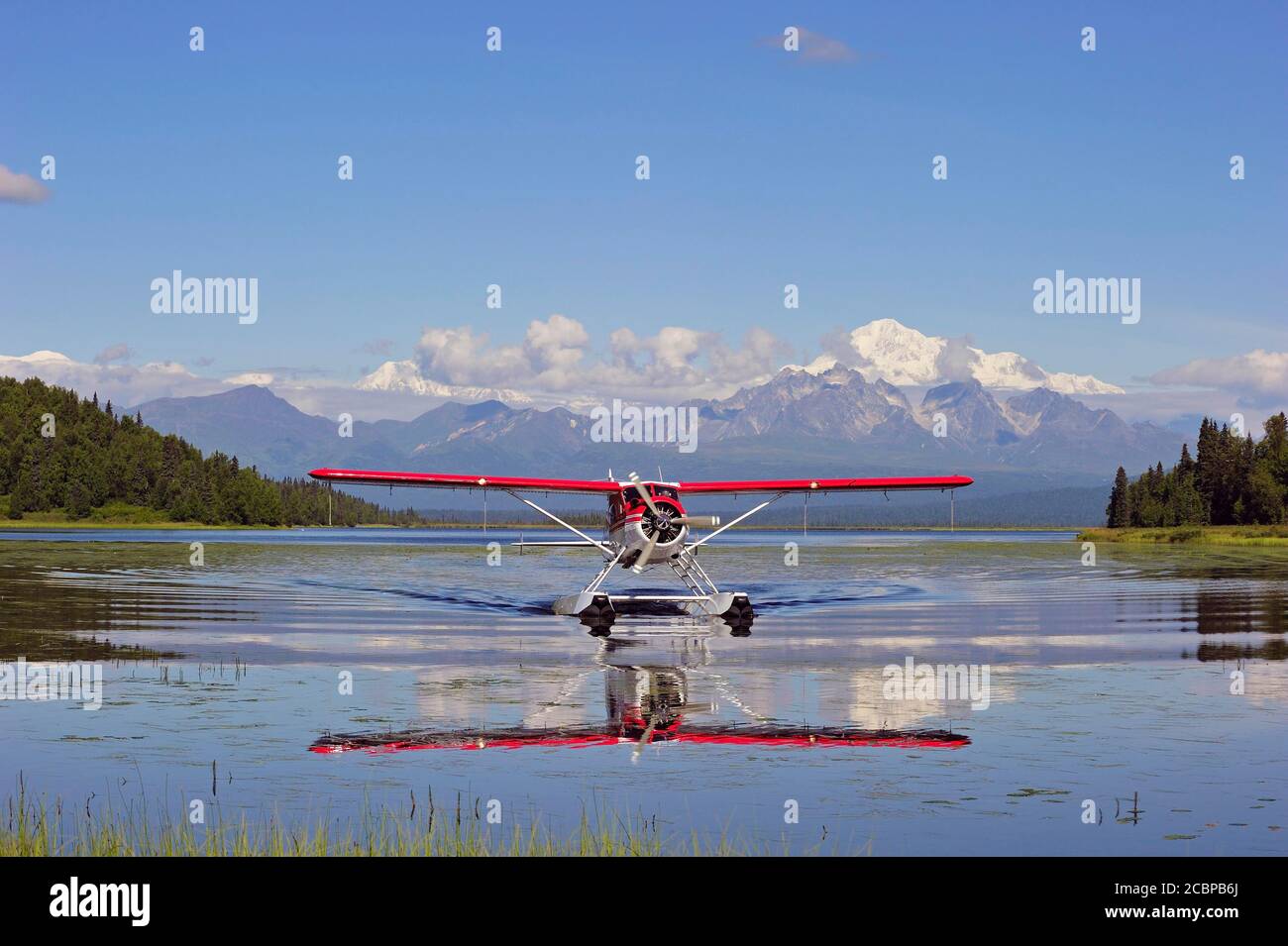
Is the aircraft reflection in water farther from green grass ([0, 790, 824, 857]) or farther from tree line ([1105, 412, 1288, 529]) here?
tree line ([1105, 412, 1288, 529])

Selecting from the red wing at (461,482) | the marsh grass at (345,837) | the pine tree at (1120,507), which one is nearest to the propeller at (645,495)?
the red wing at (461,482)

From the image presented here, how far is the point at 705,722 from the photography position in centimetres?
1694

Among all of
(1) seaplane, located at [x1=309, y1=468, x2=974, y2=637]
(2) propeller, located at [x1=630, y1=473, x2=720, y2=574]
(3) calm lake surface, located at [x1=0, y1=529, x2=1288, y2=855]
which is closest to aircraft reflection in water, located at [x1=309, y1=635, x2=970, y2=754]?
(3) calm lake surface, located at [x1=0, y1=529, x2=1288, y2=855]

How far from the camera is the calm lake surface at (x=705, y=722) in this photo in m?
12.2

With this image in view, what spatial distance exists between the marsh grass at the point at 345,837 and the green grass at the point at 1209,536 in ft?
365

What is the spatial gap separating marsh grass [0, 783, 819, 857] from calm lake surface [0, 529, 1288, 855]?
355mm

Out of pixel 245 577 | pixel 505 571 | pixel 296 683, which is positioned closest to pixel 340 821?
pixel 296 683

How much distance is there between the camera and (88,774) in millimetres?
13539

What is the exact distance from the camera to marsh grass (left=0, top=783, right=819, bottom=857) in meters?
10.5

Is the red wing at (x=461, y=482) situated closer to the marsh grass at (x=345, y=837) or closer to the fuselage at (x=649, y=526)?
the fuselage at (x=649, y=526)
